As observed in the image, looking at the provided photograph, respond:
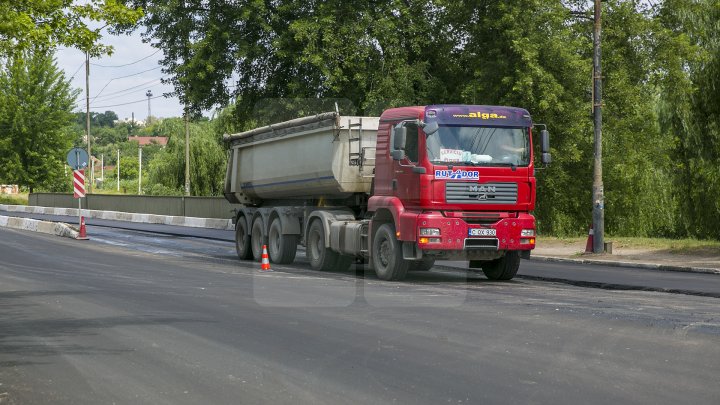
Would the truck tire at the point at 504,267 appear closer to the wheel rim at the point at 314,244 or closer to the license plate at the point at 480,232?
the license plate at the point at 480,232

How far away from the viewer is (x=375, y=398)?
315 inches

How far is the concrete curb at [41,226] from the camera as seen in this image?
37.1m

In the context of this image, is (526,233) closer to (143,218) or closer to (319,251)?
(319,251)

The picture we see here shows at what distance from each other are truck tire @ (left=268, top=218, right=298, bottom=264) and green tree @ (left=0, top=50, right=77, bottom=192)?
2358 inches

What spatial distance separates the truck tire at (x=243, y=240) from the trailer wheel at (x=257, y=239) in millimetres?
142

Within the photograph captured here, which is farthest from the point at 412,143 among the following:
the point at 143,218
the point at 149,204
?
the point at 149,204

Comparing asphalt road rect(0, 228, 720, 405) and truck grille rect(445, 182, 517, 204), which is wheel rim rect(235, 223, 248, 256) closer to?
asphalt road rect(0, 228, 720, 405)

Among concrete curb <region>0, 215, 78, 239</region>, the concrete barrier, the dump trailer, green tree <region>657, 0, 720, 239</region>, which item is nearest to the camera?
the dump trailer

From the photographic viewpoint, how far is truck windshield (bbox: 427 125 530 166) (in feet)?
60.2

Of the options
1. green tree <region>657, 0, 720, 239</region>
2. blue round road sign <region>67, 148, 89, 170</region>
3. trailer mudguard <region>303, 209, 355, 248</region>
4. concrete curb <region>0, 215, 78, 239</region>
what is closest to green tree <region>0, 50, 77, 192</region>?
concrete curb <region>0, 215, 78, 239</region>

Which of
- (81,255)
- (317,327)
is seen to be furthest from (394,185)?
(81,255)

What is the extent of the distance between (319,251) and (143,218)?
3166cm

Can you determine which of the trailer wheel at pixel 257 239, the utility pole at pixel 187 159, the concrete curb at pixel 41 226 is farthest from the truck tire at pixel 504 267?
the utility pole at pixel 187 159

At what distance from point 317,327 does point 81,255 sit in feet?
50.1
